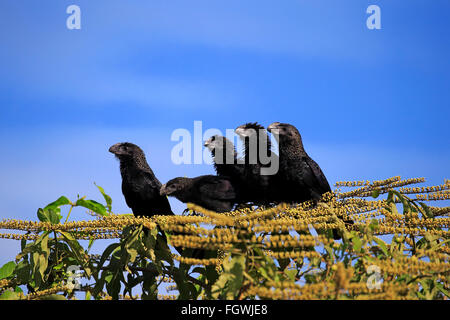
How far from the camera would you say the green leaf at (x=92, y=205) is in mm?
4105

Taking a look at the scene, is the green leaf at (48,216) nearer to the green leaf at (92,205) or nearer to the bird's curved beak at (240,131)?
the green leaf at (92,205)

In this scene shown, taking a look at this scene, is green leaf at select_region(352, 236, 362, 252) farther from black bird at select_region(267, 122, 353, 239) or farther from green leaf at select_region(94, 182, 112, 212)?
green leaf at select_region(94, 182, 112, 212)

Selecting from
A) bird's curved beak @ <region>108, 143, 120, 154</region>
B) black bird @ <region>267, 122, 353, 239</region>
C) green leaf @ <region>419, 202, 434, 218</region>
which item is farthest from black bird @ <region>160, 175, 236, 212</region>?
green leaf @ <region>419, 202, 434, 218</region>

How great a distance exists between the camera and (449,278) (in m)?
2.38

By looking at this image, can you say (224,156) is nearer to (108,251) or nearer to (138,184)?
(138,184)

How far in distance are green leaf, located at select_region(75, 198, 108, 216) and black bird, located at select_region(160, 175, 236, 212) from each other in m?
0.60

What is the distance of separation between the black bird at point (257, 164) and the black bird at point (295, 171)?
16cm

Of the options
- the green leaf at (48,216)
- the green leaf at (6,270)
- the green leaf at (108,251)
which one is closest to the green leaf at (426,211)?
the green leaf at (108,251)

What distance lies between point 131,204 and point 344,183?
94.3 inches

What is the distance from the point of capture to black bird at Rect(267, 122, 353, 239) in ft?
14.5

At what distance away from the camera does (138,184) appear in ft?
16.1
